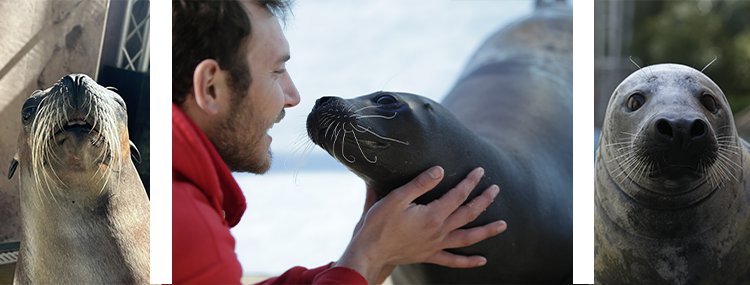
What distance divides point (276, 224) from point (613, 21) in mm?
2724

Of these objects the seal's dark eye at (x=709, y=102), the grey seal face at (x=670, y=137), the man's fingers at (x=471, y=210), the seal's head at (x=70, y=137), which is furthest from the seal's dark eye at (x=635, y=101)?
the seal's head at (x=70, y=137)

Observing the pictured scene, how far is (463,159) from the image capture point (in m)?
1.62

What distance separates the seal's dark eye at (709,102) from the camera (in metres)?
1.33

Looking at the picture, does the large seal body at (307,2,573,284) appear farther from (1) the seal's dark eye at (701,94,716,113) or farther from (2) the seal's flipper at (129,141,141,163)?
(2) the seal's flipper at (129,141,141,163)

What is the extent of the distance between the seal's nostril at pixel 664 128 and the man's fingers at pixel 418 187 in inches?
22.7

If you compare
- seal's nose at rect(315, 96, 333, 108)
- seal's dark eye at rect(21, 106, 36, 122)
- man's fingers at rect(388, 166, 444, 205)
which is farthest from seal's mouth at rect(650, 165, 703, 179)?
seal's dark eye at rect(21, 106, 36, 122)

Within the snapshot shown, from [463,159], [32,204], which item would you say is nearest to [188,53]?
[32,204]

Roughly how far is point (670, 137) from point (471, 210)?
573mm

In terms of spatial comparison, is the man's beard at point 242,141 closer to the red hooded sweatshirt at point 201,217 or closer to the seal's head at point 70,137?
the red hooded sweatshirt at point 201,217

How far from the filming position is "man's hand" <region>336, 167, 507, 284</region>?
59.4 inches

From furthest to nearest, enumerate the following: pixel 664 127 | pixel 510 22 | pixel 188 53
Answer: pixel 510 22, pixel 188 53, pixel 664 127

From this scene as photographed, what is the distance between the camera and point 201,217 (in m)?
1.43

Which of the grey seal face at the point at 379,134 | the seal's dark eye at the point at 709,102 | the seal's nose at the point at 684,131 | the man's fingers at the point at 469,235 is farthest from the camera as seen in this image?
the man's fingers at the point at 469,235

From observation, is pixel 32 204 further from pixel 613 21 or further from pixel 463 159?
pixel 613 21
